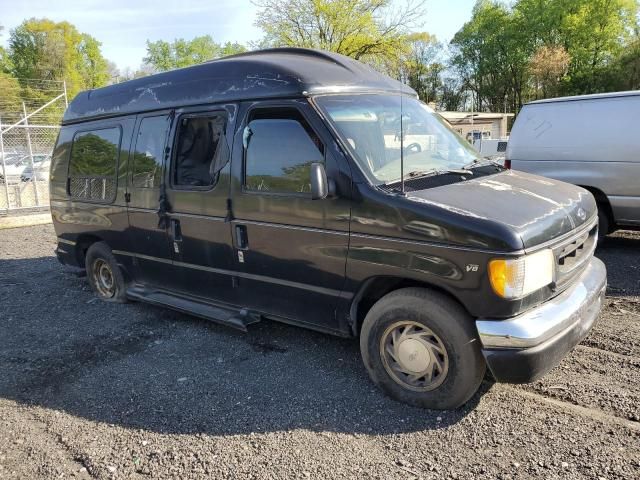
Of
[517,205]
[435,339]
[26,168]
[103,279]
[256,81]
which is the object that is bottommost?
[103,279]

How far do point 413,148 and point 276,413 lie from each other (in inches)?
88.3

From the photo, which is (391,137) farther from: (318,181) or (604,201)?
(604,201)

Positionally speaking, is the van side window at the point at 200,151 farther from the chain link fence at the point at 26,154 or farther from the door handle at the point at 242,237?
the chain link fence at the point at 26,154

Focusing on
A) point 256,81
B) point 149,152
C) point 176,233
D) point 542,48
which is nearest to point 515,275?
point 256,81

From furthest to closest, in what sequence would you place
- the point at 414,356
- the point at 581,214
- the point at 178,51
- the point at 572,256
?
the point at 178,51, the point at 581,214, the point at 572,256, the point at 414,356

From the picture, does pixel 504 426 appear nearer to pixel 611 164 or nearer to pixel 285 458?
pixel 285 458

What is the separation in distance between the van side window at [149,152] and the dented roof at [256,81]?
0.16 metres

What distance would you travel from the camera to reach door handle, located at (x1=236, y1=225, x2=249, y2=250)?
4.19 m

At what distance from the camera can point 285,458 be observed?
2980mm

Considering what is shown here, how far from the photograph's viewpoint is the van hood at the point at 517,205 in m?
2.99

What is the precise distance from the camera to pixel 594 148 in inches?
275

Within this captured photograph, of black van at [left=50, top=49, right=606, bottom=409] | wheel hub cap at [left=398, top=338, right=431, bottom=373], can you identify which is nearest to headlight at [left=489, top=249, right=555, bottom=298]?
black van at [left=50, top=49, right=606, bottom=409]

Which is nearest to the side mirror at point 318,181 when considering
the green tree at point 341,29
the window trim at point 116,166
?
the window trim at point 116,166

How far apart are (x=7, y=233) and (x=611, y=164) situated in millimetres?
11395
